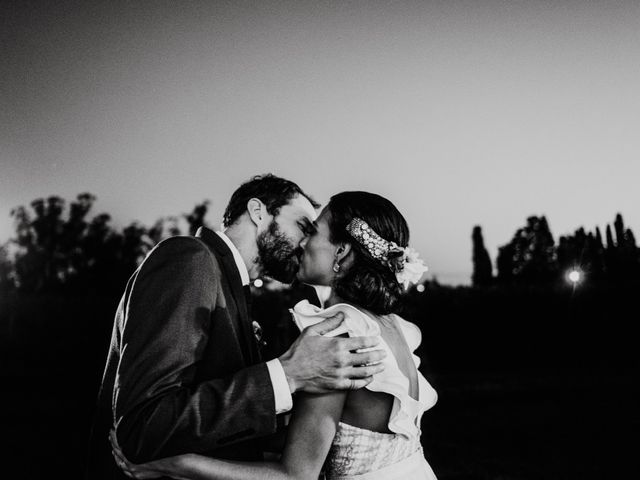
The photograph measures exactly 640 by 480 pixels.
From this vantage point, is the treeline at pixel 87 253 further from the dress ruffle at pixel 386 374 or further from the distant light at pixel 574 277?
the dress ruffle at pixel 386 374

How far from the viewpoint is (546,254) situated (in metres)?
60.7

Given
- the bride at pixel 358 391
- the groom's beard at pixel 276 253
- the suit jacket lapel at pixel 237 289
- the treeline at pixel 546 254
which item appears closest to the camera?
the bride at pixel 358 391

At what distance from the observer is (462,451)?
28.7ft

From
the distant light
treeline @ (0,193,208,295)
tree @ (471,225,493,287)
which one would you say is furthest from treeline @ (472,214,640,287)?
treeline @ (0,193,208,295)

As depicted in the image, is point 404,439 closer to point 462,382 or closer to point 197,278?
point 197,278

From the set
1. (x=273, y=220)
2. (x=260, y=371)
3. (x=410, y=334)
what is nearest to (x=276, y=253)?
(x=273, y=220)

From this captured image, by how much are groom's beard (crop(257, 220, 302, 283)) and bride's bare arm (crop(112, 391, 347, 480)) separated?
3.30 ft

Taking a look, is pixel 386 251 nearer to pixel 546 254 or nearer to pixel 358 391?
pixel 358 391

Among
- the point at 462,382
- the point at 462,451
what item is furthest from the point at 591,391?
the point at 462,451

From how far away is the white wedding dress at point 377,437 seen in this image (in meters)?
2.38

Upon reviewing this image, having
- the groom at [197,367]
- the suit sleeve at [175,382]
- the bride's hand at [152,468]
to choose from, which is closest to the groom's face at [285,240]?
the groom at [197,367]

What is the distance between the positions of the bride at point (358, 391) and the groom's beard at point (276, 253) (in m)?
0.08

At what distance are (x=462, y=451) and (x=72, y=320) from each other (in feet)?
92.8

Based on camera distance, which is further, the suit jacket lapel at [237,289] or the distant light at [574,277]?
the distant light at [574,277]
